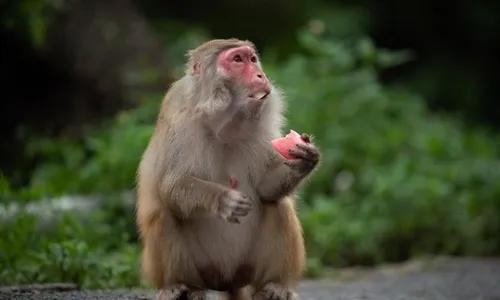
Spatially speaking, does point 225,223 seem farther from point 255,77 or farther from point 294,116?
point 294,116

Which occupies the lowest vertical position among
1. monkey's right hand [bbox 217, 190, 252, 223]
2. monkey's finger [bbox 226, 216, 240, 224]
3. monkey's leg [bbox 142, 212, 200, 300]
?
monkey's leg [bbox 142, 212, 200, 300]

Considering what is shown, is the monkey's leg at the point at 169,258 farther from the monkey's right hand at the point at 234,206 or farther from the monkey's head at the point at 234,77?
the monkey's head at the point at 234,77

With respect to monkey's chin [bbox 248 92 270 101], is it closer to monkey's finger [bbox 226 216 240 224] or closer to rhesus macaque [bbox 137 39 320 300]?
rhesus macaque [bbox 137 39 320 300]

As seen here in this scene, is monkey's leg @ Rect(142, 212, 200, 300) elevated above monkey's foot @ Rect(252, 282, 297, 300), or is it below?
above

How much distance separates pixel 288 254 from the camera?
543cm

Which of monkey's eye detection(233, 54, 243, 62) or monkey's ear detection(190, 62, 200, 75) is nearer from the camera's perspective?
monkey's eye detection(233, 54, 243, 62)

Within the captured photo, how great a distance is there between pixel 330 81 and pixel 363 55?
42 centimetres

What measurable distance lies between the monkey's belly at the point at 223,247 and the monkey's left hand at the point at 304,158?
1.07 feet

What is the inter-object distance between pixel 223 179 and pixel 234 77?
512 mm

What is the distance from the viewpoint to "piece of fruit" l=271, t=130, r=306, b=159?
541cm

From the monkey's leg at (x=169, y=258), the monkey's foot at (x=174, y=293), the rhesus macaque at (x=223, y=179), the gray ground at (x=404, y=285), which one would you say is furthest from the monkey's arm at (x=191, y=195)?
the gray ground at (x=404, y=285)

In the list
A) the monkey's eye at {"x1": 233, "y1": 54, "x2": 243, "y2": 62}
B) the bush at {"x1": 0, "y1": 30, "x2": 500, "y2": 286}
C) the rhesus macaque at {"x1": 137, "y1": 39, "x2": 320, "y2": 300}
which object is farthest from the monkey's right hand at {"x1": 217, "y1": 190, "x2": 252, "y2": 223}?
the bush at {"x1": 0, "y1": 30, "x2": 500, "y2": 286}

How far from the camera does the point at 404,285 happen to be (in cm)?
791

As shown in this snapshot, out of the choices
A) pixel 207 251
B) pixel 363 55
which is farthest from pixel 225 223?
pixel 363 55
